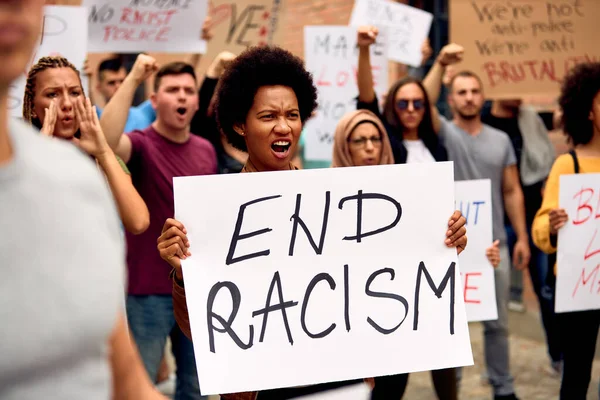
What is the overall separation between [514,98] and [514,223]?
0.99 m

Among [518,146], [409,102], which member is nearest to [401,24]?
[518,146]

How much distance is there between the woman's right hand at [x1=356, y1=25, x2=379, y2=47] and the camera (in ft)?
14.7

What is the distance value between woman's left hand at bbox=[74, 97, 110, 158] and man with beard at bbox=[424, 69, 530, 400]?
2.56 m

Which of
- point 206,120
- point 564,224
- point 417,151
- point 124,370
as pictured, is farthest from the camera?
point 206,120

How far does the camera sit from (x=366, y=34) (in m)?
A: 4.49

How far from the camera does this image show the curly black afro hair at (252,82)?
9.18 feet

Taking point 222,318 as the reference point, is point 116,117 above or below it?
above

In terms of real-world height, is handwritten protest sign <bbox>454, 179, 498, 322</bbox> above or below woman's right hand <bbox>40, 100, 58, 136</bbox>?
below

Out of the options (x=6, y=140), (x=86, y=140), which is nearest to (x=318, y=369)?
(x=86, y=140)

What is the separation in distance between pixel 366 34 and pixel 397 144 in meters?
0.61

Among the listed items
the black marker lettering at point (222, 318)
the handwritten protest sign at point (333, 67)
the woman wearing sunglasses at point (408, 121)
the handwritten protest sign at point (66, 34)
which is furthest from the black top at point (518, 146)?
the black marker lettering at point (222, 318)

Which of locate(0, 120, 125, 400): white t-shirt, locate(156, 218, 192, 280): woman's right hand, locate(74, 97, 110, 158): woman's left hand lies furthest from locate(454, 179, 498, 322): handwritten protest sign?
locate(0, 120, 125, 400): white t-shirt

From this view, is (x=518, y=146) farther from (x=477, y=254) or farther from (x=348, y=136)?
(x=348, y=136)

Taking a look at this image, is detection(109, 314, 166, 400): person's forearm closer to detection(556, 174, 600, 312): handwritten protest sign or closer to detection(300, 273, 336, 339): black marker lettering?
detection(300, 273, 336, 339): black marker lettering
